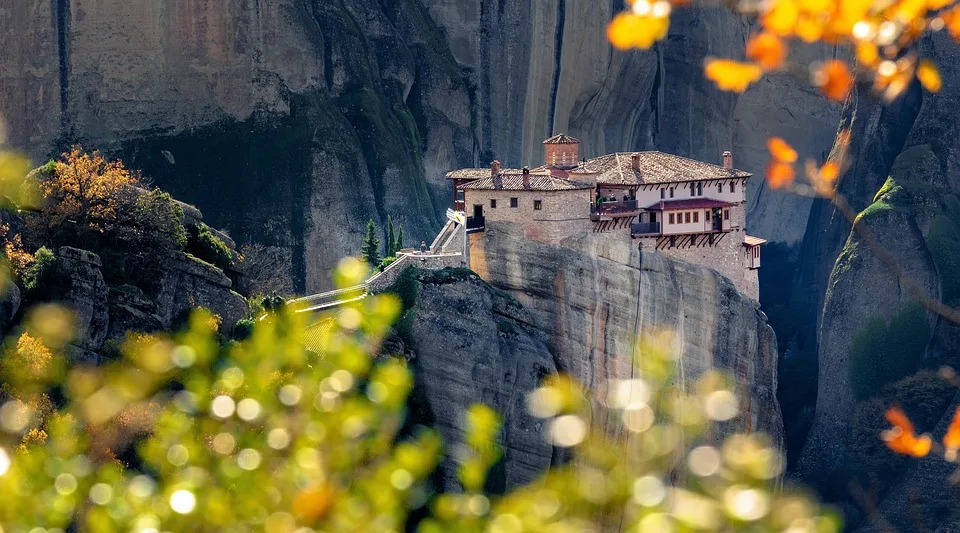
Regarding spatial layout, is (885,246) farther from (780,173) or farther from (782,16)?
(782,16)

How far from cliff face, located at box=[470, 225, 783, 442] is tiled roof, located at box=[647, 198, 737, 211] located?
164 centimetres

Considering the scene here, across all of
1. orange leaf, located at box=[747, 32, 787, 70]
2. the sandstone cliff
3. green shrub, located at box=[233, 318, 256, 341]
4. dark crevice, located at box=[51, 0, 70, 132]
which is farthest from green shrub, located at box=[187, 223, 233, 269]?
orange leaf, located at box=[747, 32, 787, 70]

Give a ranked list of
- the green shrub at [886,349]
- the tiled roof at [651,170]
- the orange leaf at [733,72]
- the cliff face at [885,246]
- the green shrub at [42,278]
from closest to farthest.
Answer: the orange leaf at [733,72] → the green shrub at [42,278] → the tiled roof at [651,170] → the cliff face at [885,246] → the green shrub at [886,349]

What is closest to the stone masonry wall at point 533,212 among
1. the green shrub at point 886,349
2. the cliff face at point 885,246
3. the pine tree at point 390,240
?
the pine tree at point 390,240

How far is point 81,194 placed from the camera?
5269 cm

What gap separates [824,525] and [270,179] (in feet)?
210

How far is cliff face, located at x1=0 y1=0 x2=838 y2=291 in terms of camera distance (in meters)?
76.9

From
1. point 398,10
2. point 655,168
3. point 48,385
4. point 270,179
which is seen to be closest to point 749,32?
point 398,10

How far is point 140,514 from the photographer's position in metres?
15.7

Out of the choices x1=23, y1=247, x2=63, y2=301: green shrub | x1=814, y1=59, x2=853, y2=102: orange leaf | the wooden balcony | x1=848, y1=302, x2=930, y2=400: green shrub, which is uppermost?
x1=814, y1=59, x2=853, y2=102: orange leaf

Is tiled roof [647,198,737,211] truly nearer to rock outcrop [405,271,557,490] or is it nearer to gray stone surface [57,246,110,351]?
rock outcrop [405,271,557,490]

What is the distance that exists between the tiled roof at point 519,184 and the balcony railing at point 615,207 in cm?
121

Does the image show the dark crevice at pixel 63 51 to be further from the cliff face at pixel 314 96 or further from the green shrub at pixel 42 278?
the green shrub at pixel 42 278

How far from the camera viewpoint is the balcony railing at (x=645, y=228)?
195 ft
